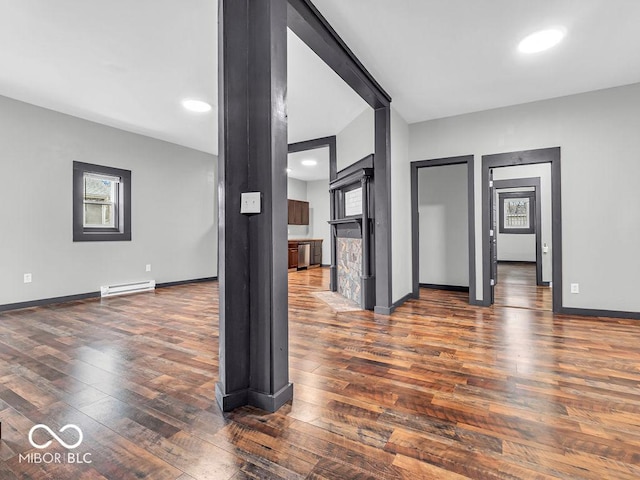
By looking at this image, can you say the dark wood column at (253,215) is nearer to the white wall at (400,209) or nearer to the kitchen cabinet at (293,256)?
the white wall at (400,209)

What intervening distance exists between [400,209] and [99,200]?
4749 millimetres

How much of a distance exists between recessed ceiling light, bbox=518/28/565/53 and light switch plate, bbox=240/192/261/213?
8.98ft

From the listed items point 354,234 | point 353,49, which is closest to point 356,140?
point 354,234

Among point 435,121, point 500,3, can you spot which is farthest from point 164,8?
point 435,121

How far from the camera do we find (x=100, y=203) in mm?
5109

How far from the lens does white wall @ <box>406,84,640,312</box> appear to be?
3.55 meters

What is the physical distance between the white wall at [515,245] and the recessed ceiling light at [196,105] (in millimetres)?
8278

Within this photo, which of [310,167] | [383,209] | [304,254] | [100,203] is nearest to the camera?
[383,209]

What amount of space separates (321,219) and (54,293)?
6.88m

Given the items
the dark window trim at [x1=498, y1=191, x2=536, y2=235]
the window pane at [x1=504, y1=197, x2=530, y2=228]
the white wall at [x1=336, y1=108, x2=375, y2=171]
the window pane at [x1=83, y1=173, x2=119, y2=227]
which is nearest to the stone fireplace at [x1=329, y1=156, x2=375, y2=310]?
the white wall at [x1=336, y1=108, x2=375, y2=171]

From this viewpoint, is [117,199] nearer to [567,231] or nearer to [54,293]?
[54,293]

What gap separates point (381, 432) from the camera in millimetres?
1497

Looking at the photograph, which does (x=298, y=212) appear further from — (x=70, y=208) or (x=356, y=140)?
(x=70, y=208)

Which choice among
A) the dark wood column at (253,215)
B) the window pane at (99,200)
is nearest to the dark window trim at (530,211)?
the dark wood column at (253,215)
